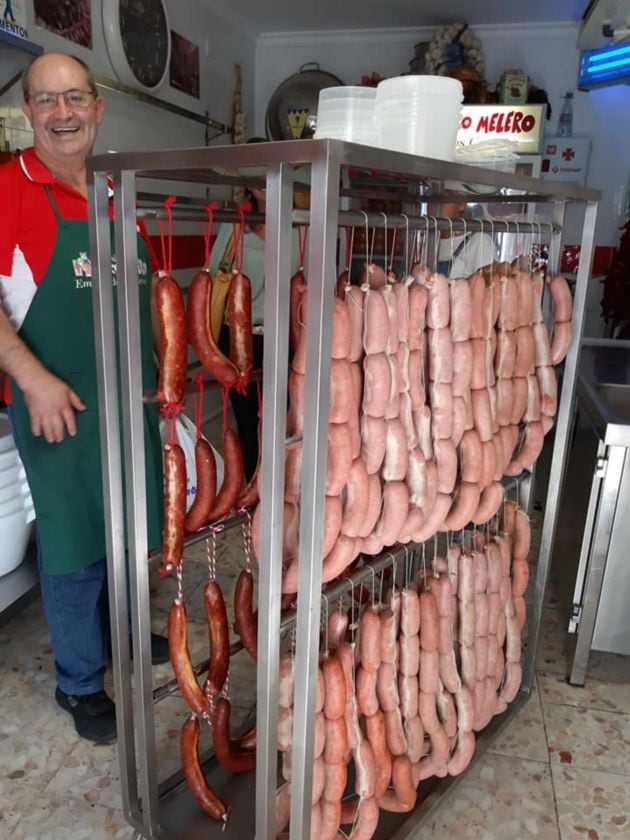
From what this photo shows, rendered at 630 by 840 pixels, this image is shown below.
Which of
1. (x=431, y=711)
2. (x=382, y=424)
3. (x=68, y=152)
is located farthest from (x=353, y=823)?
(x=68, y=152)

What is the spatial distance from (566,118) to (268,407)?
539 cm

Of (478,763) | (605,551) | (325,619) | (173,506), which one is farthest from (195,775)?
(605,551)

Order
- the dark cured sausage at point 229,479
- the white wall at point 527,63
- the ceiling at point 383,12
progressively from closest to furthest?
the dark cured sausage at point 229,479
the ceiling at point 383,12
the white wall at point 527,63

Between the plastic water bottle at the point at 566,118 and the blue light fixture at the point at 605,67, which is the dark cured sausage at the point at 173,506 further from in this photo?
the plastic water bottle at the point at 566,118

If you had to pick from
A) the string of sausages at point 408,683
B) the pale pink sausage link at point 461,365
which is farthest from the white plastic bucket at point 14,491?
the pale pink sausage link at point 461,365

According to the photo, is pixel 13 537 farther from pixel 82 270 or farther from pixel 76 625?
pixel 82 270

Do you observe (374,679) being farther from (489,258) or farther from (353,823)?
(489,258)

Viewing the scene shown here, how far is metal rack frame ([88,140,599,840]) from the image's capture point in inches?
40.2

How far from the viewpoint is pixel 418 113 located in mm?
1314

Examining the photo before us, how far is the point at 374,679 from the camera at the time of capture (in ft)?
4.79

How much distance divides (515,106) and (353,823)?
192 inches

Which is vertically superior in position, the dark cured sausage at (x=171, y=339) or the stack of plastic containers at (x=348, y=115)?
the stack of plastic containers at (x=348, y=115)

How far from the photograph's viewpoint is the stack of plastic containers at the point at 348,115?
4.72 feet

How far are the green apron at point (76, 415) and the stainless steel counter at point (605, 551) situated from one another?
136 cm
